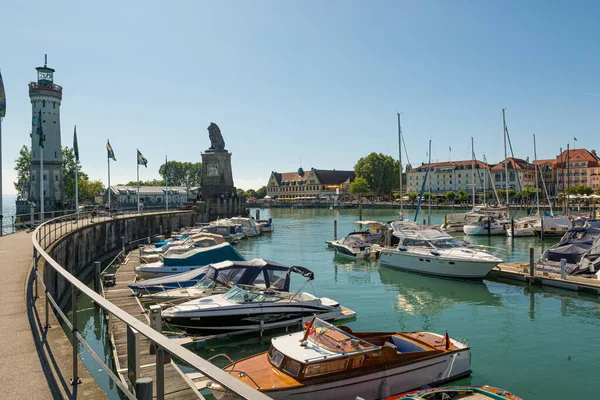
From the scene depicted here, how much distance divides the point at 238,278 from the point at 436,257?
1522 centimetres

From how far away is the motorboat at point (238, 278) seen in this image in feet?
64.0

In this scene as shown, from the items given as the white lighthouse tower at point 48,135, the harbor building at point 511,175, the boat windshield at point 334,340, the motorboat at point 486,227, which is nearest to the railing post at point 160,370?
the boat windshield at point 334,340

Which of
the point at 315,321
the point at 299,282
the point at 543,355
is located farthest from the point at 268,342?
the point at 299,282

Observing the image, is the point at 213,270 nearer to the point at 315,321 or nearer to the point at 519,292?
the point at 315,321

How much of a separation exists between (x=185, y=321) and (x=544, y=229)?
48.8m

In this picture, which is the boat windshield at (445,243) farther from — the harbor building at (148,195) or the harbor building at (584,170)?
the harbor building at (584,170)

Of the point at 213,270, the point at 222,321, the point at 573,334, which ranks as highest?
the point at 213,270

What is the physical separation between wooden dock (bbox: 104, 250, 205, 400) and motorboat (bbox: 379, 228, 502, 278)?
58.4 ft

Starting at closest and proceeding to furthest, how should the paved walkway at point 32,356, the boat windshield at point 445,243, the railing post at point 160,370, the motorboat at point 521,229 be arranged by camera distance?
1. the railing post at point 160,370
2. the paved walkway at point 32,356
3. the boat windshield at point 445,243
4. the motorboat at point 521,229

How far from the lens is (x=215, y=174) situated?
8644cm

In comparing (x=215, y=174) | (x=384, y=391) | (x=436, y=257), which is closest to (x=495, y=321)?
(x=436, y=257)

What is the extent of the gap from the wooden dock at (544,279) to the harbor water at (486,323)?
61cm

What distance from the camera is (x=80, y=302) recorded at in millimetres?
23969

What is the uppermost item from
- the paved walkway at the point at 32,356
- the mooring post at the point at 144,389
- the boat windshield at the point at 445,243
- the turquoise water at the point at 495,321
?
the mooring post at the point at 144,389
